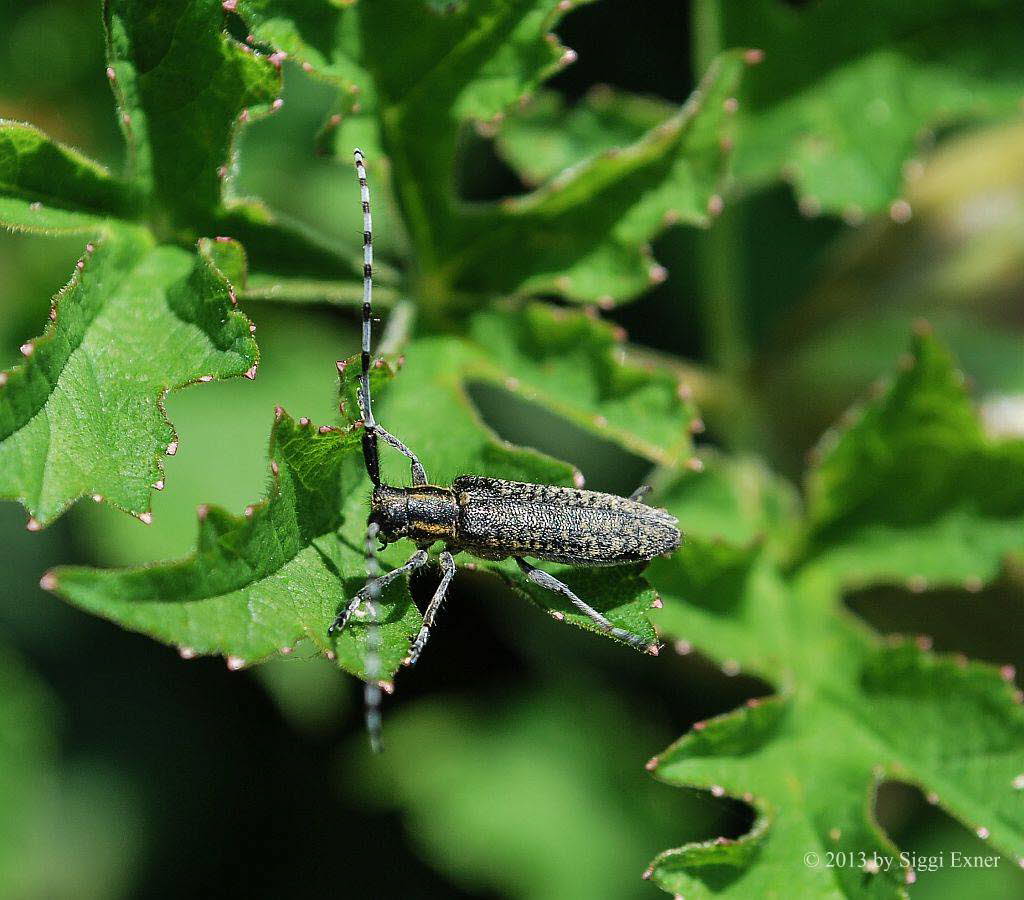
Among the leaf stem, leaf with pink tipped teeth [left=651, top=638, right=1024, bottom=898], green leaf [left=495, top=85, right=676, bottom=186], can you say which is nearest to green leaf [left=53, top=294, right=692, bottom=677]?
leaf with pink tipped teeth [left=651, top=638, right=1024, bottom=898]

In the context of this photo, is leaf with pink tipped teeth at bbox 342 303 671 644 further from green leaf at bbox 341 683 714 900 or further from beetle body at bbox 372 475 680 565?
green leaf at bbox 341 683 714 900

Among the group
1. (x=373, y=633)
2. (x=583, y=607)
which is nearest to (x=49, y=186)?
(x=373, y=633)

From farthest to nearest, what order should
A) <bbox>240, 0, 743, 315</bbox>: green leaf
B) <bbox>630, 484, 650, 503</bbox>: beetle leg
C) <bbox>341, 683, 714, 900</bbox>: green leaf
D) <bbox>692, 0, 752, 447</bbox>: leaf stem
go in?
<bbox>341, 683, 714, 900</bbox>: green leaf, <bbox>692, 0, 752, 447</bbox>: leaf stem, <bbox>630, 484, 650, 503</bbox>: beetle leg, <bbox>240, 0, 743, 315</bbox>: green leaf

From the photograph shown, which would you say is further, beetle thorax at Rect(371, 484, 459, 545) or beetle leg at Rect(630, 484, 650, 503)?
beetle leg at Rect(630, 484, 650, 503)

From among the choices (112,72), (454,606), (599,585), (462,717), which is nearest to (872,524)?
(599,585)

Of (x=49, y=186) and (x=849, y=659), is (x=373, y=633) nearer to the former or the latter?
(x=49, y=186)

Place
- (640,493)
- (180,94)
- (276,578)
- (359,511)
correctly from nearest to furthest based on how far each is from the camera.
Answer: (276,578)
(180,94)
(359,511)
(640,493)

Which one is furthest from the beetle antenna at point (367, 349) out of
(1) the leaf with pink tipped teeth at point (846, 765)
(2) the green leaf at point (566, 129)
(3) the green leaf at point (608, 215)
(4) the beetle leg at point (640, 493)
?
(1) the leaf with pink tipped teeth at point (846, 765)
